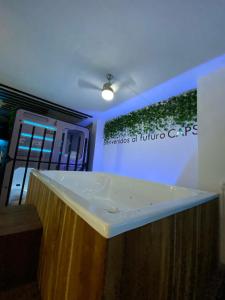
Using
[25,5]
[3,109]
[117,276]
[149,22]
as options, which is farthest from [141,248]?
[3,109]

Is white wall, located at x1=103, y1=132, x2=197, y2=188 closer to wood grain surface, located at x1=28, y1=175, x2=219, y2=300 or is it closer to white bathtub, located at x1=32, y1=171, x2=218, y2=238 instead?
white bathtub, located at x1=32, y1=171, x2=218, y2=238

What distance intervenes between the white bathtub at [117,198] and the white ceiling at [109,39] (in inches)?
51.8

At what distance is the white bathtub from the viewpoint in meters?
0.51

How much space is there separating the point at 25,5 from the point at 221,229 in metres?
2.31

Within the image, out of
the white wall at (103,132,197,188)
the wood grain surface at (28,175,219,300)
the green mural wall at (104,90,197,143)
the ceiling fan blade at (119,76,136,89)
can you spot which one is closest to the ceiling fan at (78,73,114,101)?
the ceiling fan blade at (119,76,136,89)

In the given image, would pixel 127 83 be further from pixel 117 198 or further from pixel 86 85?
pixel 117 198

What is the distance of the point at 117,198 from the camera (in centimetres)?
196

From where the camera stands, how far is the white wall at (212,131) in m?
1.25

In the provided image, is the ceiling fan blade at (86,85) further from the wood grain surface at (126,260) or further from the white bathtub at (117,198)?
the wood grain surface at (126,260)

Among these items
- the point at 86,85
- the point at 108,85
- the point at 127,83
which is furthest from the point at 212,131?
the point at 86,85

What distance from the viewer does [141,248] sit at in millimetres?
523

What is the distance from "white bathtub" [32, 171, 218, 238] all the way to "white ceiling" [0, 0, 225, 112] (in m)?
1.32

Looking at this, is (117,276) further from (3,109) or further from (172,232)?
(3,109)

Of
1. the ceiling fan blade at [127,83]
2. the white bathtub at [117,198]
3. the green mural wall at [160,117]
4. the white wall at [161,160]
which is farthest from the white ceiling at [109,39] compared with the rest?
the white bathtub at [117,198]
